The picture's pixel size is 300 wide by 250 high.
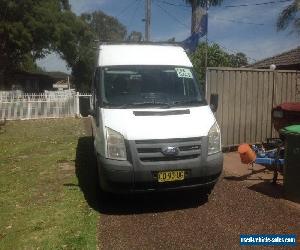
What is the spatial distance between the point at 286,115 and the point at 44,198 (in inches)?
226

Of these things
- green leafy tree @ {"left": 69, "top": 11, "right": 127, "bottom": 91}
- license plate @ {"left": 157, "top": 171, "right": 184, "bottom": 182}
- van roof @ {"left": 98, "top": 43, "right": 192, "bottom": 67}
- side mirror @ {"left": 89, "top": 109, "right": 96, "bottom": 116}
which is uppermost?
green leafy tree @ {"left": 69, "top": 11, "right": 127, "bottom": 91}

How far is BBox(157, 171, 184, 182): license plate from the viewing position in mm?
5453

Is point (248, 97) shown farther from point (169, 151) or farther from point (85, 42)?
point (85, 42)

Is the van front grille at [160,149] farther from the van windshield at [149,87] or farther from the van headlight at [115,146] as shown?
the van windshield at [149,87]

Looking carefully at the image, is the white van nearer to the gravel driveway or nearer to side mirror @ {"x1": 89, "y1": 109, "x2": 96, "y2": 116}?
side mirror @ {"x1": 89, "y1": 109, "x2": 96, "y2": 116}

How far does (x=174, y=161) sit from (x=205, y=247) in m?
1.32

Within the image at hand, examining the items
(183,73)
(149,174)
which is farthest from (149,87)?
(149,174)

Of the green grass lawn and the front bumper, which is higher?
the front bumper

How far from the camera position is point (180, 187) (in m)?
5.63

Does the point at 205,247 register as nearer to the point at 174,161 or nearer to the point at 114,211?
the point at 174,161

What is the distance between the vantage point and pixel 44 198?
650 centimetres

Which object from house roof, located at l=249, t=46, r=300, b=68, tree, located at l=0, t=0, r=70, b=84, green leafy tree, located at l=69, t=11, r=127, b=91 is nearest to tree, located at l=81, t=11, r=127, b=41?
green leafy tree, located at l=69, t=11, r=127, b=91

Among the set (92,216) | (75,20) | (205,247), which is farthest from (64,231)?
(75,20)

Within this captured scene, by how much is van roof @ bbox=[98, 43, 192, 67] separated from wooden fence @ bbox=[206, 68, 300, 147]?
194 centimetres
